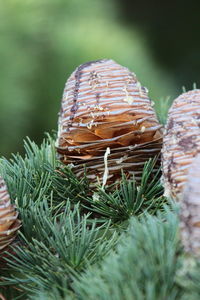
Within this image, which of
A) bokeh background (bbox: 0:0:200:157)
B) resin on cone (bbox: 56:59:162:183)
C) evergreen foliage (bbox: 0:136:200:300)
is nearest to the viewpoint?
evergreen foliage (bbox: 0:136:200:300)

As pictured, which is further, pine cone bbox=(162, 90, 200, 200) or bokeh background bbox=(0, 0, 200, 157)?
bokeh background bbox=(0, 0, 200, 157)

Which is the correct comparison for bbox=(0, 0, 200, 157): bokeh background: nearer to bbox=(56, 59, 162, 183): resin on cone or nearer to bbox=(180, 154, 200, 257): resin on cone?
bbox=(56, 59, 162, 183): resin on cone

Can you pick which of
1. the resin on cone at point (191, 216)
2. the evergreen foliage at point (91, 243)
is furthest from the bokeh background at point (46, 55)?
the resin on cone at point (191, 216)

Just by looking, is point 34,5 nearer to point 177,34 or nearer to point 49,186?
point 49,186

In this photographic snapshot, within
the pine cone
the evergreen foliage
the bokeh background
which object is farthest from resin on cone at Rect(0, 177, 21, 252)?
the bokeh background

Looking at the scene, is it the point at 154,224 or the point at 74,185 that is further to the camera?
the point at 74,185

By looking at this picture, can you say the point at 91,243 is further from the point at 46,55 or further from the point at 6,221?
the point at 46,55

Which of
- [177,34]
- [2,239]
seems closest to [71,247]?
[2,239]
